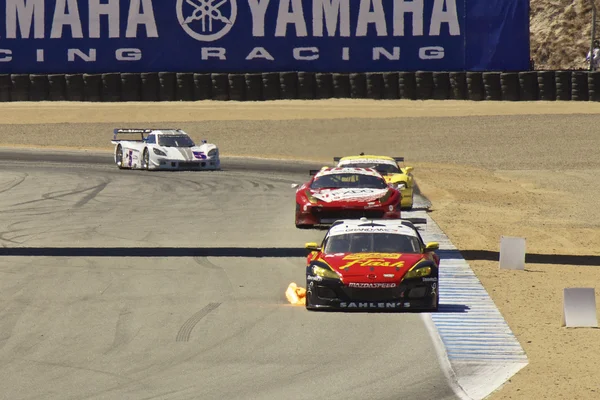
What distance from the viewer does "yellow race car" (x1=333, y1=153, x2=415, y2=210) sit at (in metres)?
24.9

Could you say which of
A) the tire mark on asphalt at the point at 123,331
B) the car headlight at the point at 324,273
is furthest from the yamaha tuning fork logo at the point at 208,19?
the tire mark on asphalt at the point at 123,331

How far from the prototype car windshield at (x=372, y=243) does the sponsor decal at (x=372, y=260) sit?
0.81ft

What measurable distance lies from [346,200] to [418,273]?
745 cm

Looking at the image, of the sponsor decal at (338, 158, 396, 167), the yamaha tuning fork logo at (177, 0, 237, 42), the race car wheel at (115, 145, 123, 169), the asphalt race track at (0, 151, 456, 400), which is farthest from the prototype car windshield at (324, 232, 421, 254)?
the yamaha tuning fork logo at (177, 0, 237, 42)

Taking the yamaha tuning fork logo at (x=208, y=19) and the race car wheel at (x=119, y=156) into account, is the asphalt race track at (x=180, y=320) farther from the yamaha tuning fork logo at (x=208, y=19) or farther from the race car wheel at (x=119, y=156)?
the yamaha tuning fork logo at (x=208, y=19)

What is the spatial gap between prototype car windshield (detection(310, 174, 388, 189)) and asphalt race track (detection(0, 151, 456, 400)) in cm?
100

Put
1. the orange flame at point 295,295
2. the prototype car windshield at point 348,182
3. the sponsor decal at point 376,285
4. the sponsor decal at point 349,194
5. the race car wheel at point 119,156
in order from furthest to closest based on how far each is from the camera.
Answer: the race car wheel at point 119,156 → the prototype car windshield at point 348,182 → the sponsor decal at point 349,194 → the orange flame at point 295,295 → the sponsor decal at point 376,285

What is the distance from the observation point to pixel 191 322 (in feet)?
44.0

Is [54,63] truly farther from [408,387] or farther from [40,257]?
[408,387]

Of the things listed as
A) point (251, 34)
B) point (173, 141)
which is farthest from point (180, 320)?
point (251, 34)

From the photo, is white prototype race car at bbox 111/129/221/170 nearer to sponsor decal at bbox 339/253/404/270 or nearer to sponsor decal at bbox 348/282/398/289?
sponsor decal at bbox 339/253/404/270

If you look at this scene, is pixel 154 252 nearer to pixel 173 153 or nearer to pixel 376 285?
pixel 376 285

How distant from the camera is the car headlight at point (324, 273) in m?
14.0

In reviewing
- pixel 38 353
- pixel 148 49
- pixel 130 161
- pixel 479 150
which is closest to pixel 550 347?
pixel 38 353
